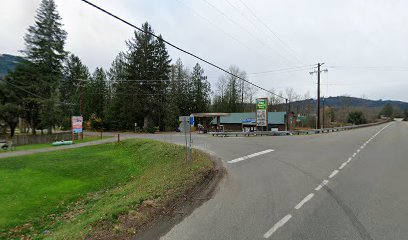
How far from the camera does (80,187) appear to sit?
14609 mm

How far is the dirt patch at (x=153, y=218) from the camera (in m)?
5.42

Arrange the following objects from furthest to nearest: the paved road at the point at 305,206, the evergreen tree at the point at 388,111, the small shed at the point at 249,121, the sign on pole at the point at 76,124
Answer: the evergreen tree at the point at 388,111, the small shed at the point at 249,121, the sign on pole at the point at 76,124, the paved road at the point at 305,206

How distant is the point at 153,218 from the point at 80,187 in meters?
10.2

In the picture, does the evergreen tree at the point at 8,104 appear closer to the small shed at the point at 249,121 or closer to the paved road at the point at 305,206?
the small shed at the point at 249,121

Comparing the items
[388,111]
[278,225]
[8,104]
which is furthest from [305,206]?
[388,111]

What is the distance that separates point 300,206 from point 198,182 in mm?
3611

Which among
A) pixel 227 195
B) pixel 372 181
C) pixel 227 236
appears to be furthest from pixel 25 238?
pixel 372 181

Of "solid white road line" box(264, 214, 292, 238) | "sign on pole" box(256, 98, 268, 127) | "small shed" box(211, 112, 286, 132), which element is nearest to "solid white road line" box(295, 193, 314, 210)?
"solid white road line" box(264, 214, 292, 238)

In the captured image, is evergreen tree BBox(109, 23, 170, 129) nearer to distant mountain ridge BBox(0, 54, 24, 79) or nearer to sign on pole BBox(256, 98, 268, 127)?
distant mountain ridge BBox(0, 54, 24, 79)

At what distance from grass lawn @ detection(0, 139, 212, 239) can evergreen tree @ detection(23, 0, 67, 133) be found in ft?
80.6

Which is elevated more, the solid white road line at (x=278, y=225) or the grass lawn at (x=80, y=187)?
the solid white road line at (x=278, y=225)

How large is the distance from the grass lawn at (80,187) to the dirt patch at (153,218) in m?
0.24

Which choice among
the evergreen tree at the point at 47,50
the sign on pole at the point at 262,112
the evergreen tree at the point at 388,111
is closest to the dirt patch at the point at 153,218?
the sign on pole at the point at 262,112

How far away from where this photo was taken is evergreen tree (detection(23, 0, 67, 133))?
146ft
